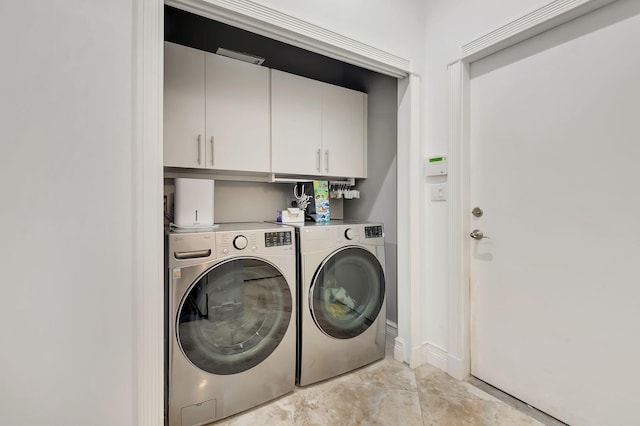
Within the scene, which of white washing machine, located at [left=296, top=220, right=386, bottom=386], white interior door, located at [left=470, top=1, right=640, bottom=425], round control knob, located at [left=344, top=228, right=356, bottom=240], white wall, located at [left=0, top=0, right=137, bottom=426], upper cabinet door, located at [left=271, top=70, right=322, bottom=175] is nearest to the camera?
white wall, located at [left=0, top=0, right=137, bottom=426]

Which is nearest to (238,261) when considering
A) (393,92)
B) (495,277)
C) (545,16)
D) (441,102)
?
(495,277)

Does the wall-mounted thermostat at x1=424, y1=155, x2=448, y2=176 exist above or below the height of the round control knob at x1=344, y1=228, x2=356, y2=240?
above

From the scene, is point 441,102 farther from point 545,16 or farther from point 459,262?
point 459,262

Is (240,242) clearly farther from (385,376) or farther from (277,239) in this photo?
(385,376)

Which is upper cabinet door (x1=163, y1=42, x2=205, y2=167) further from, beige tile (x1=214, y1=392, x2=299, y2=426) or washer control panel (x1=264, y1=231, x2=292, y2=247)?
beige tile (x1=214, y1=392, x2=299, y2=426)

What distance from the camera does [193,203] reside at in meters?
1.60

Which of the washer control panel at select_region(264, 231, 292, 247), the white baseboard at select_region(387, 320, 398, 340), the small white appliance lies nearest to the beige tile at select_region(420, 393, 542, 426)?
the white baseboard at select_region(387, 320, 398, 340)

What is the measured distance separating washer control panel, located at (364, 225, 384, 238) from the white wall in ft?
4.39

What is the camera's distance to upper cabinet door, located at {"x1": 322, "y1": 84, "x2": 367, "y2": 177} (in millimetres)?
2191

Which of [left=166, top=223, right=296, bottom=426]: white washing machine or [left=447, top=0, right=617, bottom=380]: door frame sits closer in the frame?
[left=166, top=223, right=296, bottom=426]: white washing machine

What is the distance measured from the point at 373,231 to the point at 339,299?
51 cm

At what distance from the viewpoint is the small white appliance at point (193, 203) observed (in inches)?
61.9

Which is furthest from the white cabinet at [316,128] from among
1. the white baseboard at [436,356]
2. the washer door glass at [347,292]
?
the white baseboard at [436,356]

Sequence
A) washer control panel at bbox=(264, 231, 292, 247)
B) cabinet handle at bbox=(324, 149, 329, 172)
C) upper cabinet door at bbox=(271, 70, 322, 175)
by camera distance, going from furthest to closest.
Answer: cabinet handle at bbox=(324, 149, 329, 172) → upper cabinet door at bbox=(271, 70, 322, 175) → washer control panel at bbox=(264, 231, 292, 247)
